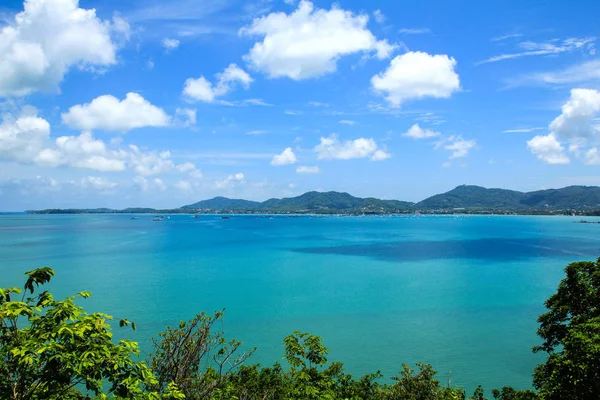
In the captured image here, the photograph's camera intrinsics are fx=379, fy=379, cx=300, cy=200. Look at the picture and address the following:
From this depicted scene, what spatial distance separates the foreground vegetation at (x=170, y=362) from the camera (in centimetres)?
403

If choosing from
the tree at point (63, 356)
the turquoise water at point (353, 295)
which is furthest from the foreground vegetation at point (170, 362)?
the turquoise water at point (353, 295)

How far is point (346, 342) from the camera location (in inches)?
844

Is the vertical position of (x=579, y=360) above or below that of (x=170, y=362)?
below

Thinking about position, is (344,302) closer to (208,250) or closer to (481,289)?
(481,289)

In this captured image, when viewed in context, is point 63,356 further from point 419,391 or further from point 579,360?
point 579,360

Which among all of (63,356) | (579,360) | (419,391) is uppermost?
(63,356)

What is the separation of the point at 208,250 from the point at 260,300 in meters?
34.0

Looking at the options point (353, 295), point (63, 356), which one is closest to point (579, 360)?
point (63, 356)

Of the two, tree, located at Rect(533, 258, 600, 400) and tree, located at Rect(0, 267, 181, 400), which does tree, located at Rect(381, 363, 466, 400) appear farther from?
tree, located at Rect(0, 267, 181, 400)

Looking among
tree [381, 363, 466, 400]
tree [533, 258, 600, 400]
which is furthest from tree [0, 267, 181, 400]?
tree [533, 258, 600, 400]

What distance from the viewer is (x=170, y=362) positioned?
722 centimetres

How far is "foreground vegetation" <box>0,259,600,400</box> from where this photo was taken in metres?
4.03

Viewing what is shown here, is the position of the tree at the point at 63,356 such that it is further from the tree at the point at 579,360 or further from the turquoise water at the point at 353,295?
the turquoise water at the point at 353,295

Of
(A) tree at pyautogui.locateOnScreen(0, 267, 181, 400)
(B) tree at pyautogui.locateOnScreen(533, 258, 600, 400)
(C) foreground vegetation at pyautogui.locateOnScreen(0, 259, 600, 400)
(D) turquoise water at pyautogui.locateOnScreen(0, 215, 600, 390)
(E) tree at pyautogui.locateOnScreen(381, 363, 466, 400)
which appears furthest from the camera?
(D) turquoise water at pyautogui.locateOnScreen(0, 215, 600, 390)
